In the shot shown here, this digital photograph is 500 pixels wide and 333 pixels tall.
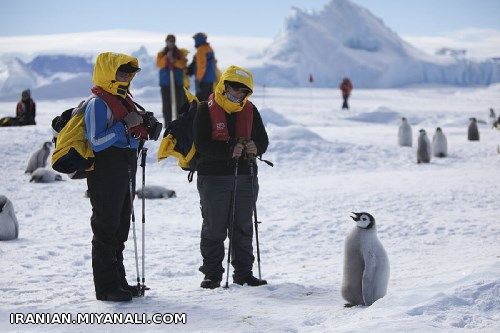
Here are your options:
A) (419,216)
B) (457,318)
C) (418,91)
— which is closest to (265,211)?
(419,216)

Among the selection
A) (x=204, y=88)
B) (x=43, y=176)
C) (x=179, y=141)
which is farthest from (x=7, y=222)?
(x=204, y=88)

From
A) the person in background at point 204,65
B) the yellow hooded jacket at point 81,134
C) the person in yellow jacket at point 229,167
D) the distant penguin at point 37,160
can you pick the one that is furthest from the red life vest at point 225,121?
the person in background at point 204,65

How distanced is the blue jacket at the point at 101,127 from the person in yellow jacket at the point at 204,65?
8883 millimetres

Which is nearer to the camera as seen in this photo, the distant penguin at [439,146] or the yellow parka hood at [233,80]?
the yellow parka hood at [233,80]

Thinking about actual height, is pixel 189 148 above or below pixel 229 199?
above

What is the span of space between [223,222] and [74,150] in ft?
3.70

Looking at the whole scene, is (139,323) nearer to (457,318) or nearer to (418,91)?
(457,318)

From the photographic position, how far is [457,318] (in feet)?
10.8

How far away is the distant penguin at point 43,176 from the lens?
1070 centimetres

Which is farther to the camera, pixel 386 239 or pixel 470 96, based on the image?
pixel 470 96

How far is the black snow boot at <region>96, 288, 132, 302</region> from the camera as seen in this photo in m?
4.07

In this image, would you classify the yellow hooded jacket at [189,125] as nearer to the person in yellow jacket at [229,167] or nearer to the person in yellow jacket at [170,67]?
the person in yellow jacket at [229,167]

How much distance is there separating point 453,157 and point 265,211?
21.0 ft

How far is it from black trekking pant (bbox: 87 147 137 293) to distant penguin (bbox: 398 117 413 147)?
11.0m
